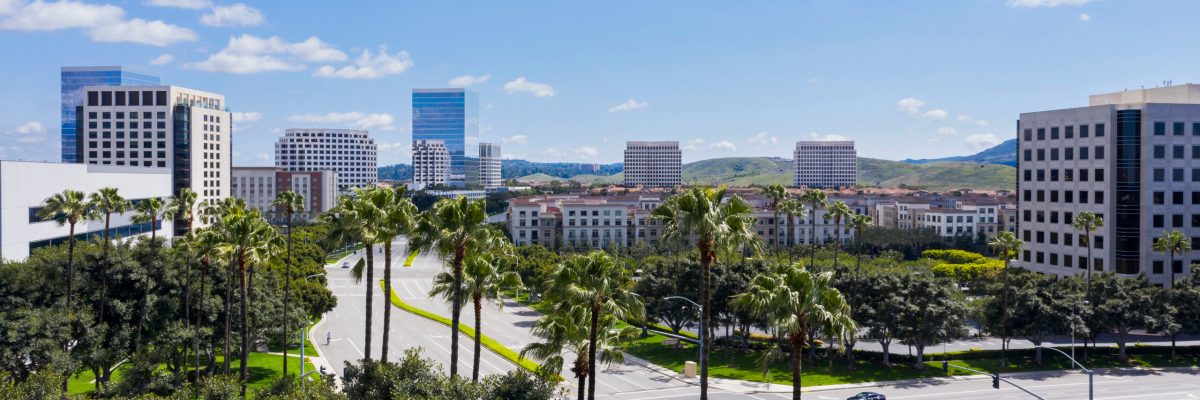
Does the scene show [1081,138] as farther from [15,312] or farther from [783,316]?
[15,312]

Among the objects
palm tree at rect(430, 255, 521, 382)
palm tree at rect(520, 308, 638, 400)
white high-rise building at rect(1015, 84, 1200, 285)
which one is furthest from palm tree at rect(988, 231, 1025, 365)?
palm tree at rect(430, 255, 521, 382)

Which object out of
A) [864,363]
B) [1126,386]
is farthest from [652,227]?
[1126,386]

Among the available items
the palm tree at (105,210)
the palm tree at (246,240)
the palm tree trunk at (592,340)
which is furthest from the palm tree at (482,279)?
the palm tree at (105,210)

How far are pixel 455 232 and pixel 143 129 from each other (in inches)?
5166

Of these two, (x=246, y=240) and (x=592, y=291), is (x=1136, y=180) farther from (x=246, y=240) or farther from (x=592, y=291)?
(x=246, y=240)

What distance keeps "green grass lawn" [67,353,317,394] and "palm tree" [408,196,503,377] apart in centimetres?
2649

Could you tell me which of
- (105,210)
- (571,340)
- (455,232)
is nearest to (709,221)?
(571,340)

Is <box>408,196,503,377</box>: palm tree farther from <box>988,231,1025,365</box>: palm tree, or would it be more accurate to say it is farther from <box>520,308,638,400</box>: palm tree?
<box>988,231,1025,365</box>: palm tree

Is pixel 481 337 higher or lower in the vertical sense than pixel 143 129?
lower

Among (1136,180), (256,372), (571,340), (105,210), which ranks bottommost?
(256,372)

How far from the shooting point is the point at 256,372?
6488 centimetres

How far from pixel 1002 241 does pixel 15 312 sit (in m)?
69.1

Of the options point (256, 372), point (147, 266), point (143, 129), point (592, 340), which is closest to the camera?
point (592, 340)

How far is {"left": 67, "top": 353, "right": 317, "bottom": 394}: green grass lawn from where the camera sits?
59.9m
